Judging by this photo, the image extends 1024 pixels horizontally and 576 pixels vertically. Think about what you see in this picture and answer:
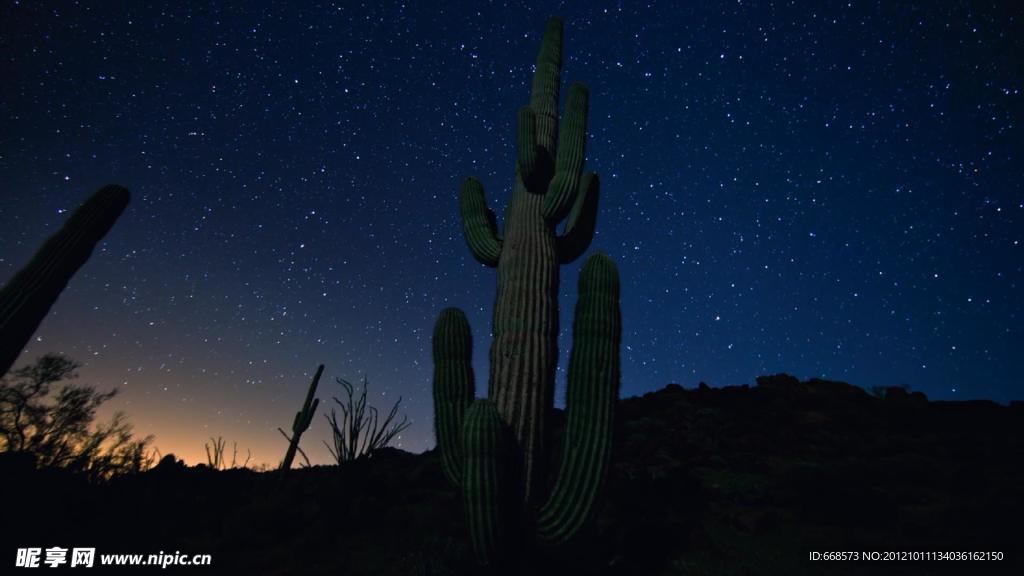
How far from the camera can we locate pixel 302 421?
1008cm

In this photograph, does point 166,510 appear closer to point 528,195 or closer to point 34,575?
point 34,575

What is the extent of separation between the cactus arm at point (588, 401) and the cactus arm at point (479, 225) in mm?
1020

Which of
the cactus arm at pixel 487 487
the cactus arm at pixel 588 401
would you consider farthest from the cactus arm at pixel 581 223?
the cactus arm at pixel 487 487

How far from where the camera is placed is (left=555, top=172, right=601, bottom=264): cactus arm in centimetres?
496

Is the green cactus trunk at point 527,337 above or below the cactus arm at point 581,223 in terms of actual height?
below

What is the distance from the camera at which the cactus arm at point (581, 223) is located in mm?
4961

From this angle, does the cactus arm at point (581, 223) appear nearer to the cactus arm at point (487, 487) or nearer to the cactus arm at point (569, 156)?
the cactus arm at point (569, 156)

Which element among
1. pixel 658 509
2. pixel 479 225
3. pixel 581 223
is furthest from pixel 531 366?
pixel 658 509

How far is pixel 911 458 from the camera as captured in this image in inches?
394

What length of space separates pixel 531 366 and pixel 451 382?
86 centimetres

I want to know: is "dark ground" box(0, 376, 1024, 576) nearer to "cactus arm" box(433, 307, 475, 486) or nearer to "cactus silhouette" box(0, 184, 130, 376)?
"cactus arm" box(433, 307, 475, 486)

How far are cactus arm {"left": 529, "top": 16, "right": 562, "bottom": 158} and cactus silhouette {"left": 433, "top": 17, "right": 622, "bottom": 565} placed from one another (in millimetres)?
39

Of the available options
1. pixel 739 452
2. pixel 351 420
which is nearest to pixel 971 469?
pixel 739 452

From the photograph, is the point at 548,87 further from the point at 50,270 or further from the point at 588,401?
the point at 50,270
